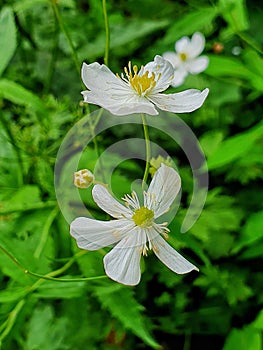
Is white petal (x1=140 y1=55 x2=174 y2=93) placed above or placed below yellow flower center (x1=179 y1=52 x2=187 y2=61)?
above

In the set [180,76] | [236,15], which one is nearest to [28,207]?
[236,15]

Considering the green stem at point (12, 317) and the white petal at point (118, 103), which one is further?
the green stem at point (12, 317)

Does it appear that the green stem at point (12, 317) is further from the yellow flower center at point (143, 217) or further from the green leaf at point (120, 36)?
the green leaf at point (120, 36)

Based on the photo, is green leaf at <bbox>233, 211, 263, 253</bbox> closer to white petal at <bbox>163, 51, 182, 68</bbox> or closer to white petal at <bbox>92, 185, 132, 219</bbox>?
white petal at <bbox>92, 185, 132, 219</bbox>

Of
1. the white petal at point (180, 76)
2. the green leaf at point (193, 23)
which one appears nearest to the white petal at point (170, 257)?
the green leaf at point (193, 23)

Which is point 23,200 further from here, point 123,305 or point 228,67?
point 228,67

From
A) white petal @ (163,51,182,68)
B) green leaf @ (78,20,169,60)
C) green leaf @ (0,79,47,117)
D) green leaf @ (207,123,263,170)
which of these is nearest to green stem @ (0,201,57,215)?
green leaf @ (0,79,47,117)

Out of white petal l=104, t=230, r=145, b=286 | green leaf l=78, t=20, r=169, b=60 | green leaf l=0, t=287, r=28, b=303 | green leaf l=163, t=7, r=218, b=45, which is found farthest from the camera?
green leaf l=78, t=20, r=169, b=60

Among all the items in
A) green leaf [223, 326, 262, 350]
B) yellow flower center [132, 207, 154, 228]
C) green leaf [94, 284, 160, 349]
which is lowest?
green leaf [223, 326, 262, 350]

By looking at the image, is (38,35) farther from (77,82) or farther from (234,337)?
(234,337)
